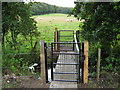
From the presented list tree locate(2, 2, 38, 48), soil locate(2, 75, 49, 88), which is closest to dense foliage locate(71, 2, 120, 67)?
soil locate(2, 75, 49, 88)

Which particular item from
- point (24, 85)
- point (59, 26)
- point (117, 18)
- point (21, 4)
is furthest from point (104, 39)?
point (59, 26)

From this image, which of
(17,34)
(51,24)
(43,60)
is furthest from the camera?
(51,24)

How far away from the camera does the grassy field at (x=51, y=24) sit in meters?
6.30

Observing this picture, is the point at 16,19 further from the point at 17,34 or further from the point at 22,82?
the point at 22,82

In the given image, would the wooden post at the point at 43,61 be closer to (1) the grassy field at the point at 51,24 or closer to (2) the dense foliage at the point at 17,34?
(2) the dense foliage at the point at 17,34

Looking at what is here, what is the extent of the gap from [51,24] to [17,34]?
1972mm

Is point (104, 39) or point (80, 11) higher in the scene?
point (80, 11)

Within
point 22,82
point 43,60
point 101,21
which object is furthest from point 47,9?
point 22,82

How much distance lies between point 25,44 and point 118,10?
4172 millimetres

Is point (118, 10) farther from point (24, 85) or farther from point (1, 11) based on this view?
point (1, 11)

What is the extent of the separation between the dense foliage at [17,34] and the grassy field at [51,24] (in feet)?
2.11

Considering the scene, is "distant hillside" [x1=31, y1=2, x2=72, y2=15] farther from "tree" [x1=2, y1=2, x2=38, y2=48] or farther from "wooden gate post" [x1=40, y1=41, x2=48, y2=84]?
"wooden gate post" [x1=40, y1=41, x2=48, y2=84]

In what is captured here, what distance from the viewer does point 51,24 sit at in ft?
22.0

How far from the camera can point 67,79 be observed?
3420 mm
